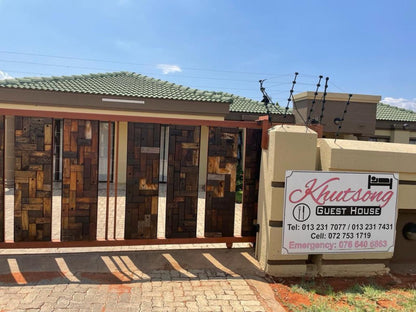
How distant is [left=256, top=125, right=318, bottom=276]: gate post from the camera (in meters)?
4.82

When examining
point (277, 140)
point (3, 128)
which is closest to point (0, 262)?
point (3, 128)

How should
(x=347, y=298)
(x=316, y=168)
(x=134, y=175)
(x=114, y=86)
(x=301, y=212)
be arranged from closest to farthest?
(x=347, y=298)
(x=301, y=212)
(x=134, y=175)
(x=316, y=168)
(x=114, y=86)

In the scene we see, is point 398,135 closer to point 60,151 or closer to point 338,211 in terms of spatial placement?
point 338,211

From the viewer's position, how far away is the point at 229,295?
4141mm

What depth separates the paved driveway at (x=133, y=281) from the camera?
3812 millimetres

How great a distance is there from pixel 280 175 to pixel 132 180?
2384 mm

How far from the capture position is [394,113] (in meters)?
22.4

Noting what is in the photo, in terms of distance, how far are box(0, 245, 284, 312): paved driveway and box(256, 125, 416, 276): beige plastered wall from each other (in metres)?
0.59

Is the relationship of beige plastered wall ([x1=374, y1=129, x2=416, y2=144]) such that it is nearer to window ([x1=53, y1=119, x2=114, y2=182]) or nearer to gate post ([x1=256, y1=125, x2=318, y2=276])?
window ([x1=53, y1=119, x2=114, y2=182])

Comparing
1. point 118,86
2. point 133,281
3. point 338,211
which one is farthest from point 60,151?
point 338,211

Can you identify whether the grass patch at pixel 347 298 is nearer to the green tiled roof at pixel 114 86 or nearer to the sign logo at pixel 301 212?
the sign logo at pixel 301 212

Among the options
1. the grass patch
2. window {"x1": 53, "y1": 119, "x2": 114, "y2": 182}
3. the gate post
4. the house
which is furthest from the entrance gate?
window {"x1": 53, "y1": 119, "x2": 114, "y2": 182}

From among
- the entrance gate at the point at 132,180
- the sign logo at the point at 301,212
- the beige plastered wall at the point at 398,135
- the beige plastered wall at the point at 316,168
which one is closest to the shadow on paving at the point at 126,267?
the entrance gate at the point at 132,180

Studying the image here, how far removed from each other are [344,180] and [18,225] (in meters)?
5.14
